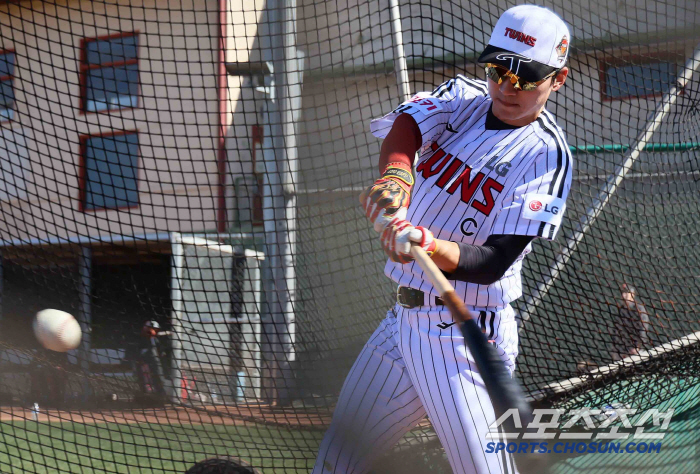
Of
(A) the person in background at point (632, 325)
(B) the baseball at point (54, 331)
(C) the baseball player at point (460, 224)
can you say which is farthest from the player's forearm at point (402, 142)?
(B) the baseball at point (54, 331)

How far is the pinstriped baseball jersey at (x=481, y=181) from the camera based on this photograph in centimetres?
182

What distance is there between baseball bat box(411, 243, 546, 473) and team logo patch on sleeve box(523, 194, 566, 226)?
0.95ft

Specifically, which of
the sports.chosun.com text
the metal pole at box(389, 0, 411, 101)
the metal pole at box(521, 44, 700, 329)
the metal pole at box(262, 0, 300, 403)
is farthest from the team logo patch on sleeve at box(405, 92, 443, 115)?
the metal pole at box(262, 0, 300, 403)

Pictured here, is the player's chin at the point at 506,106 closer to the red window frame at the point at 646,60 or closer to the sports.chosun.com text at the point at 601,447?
the sports.chosun.com text at the point at 601,447

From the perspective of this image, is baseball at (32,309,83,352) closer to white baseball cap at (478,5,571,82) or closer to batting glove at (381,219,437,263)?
batting glove at (381,219,437,263)

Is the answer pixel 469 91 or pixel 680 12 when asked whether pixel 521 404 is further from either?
pixel 680 12

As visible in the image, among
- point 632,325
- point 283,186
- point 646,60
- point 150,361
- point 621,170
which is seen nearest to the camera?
point 621,170

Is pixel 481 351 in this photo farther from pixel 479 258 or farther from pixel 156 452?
pixel 156 452

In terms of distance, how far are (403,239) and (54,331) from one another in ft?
8.82

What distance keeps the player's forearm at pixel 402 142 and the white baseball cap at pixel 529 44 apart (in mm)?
292

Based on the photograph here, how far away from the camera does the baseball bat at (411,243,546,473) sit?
1725 mm

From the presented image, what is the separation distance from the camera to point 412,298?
1961 millimetres

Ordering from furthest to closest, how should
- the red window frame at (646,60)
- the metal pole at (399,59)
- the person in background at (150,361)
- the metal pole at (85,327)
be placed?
1. the person in background at (150,361)
2. the red window frame at (646,60)
3. the metal pole at (85,327)
4. the metal pole at (399,59)

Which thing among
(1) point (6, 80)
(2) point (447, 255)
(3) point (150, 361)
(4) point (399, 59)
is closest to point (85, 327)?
(3) point (150, 361)
